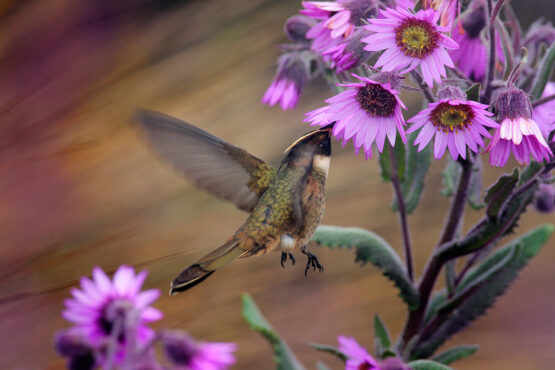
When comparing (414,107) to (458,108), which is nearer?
(458,108)

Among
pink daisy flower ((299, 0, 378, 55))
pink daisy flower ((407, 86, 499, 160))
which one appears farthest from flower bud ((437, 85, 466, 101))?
pink daisy flower ((299, 0, 378, 55))

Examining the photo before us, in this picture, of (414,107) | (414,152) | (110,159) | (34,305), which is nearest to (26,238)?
(34,305)

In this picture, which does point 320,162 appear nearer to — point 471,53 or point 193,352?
point 193,352

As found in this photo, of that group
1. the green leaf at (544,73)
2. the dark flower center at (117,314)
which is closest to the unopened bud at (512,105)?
the green leaf at (544,73)

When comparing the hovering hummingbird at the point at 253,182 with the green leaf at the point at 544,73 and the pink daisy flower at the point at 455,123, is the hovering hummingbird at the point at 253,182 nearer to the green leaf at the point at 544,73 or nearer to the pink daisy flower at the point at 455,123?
the pink daisy flower at the point at 455,123

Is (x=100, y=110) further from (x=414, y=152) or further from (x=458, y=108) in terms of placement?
(x=458, y=108)

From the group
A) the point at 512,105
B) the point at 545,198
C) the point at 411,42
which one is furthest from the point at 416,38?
the point at 545,198
